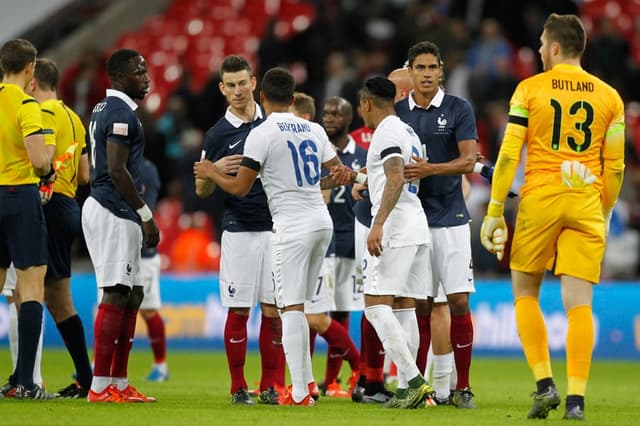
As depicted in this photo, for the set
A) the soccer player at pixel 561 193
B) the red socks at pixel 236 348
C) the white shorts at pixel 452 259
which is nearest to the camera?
the soccer player at pixel 561 193

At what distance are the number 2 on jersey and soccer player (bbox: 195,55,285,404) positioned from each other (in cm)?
57

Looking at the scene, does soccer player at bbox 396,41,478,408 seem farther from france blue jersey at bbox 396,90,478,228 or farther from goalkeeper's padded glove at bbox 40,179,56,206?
goalkeeper's padded glove at bbox 40,179,56,206

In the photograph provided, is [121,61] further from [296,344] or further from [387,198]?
[296,344]

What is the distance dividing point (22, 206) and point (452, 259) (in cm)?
356

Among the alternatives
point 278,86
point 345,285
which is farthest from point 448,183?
point 345,285

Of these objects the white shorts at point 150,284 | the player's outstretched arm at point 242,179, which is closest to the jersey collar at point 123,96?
the player's outstretched arm at point 242,179

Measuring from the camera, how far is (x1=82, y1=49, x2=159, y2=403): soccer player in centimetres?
980

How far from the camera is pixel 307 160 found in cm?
981

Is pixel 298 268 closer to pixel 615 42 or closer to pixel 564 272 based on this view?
pixel 564 272

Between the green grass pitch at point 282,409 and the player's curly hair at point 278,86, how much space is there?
2486 millimetres

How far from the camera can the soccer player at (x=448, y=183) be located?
32.9 feet

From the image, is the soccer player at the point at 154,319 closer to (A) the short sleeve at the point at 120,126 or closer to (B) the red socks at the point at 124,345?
(B) the red socks at the point at 124,345

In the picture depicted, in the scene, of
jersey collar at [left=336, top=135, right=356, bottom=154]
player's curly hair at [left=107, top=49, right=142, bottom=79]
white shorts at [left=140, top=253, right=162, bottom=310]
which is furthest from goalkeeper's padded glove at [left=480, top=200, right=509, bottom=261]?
white shorts at [left=140, top=253, right=162, bottom=310]

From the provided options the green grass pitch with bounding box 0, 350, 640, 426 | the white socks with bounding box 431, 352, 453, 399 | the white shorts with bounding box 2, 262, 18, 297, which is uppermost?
the white shorts with bounding box 2, 262, 18, 297
